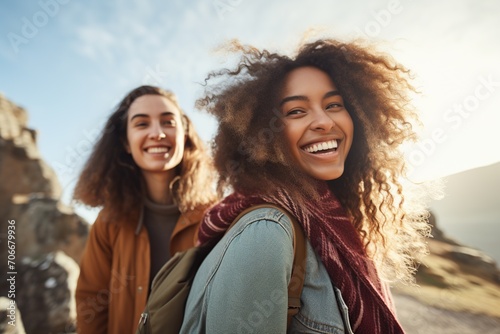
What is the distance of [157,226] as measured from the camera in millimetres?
2879

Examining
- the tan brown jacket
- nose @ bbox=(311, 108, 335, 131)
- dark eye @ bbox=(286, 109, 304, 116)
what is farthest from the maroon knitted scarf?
the tan brown jacket

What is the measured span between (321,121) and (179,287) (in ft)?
3.60

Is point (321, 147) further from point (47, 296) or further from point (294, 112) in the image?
point (47, 296)

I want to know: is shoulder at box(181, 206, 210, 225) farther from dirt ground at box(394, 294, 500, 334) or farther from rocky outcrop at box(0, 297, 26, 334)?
dirt ground at box(394, 294, 500, 334)

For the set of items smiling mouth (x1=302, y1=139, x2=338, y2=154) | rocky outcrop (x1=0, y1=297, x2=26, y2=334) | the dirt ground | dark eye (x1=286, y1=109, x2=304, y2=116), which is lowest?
the dirt ground

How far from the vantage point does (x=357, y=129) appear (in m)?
1.98

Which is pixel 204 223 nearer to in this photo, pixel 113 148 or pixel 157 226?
pixel 157 226

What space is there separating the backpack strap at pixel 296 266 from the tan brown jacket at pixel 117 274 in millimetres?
1466

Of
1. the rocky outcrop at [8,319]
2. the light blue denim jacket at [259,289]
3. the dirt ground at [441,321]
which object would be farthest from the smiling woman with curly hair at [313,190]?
the dirt ground at [441,321]

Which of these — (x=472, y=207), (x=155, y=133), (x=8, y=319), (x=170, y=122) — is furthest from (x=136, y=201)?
(x=472, y=207)

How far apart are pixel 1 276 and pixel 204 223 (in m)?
8.66

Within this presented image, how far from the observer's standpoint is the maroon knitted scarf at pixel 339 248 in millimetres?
1273

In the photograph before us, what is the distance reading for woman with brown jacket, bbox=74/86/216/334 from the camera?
8.57ft

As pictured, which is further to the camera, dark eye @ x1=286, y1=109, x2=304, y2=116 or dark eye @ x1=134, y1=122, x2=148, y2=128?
dark eye @ x1=134, y1=122, x2=148, y2=128
